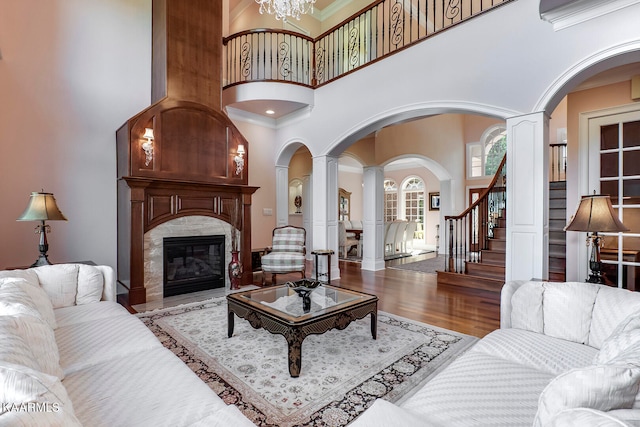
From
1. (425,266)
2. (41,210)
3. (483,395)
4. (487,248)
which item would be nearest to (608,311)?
(483,395)

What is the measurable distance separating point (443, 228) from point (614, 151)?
5335 mm

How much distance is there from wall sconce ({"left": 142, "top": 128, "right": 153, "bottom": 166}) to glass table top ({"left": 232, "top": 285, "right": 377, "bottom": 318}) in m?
2.42

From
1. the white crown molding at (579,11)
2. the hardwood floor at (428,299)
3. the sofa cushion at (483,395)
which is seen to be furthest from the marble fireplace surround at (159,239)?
the white crown molding at (579,11)

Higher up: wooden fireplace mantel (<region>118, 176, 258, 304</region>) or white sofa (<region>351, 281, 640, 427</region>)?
wooden fireplace mantel (<region>118, 176, 258, 304</region>)


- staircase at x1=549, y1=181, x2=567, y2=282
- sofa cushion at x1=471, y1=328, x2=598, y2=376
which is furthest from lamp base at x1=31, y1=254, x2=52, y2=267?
staircase at x1=549, y1=181, x2=567, y2=282

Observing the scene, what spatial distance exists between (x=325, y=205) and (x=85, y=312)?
151 inches

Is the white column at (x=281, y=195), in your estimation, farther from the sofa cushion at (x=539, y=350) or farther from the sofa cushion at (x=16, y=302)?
the sofa cushion at (x=539, y=350)

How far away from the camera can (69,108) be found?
440cm

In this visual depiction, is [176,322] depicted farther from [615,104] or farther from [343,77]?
[615,104]

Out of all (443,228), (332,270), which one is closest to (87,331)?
(332,270)

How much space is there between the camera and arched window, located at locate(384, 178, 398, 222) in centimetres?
1252

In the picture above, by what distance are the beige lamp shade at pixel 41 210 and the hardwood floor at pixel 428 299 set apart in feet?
4.55

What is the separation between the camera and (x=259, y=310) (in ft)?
8.46

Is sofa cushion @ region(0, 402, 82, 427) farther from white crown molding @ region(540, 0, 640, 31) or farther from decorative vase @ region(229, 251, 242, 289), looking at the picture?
white crown molding @ region(540, 0, 640, 31)
